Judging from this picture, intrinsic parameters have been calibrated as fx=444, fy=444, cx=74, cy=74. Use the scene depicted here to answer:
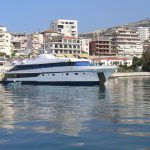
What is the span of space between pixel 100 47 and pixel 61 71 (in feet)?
279

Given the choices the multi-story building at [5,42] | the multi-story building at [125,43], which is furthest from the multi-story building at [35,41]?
the multi-story building at [125,43]

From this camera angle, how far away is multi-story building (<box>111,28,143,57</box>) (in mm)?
151500

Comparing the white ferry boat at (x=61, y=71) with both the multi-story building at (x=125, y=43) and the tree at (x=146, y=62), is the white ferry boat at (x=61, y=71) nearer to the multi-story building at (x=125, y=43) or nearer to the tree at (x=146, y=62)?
the tree at (x=146, y=62)

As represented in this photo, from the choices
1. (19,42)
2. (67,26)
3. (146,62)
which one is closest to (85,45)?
(19,42)

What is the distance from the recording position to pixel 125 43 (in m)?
154

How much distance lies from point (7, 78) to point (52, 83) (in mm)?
10656

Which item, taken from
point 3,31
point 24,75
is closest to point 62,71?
point 24,75

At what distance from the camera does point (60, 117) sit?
19469 mm

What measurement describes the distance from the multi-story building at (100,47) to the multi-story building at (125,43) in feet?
28.8

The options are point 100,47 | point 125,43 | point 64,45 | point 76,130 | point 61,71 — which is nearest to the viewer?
point 76,130

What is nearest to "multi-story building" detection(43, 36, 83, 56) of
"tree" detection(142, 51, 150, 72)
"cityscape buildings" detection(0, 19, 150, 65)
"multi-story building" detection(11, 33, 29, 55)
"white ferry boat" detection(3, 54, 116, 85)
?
"cityscape buildings" detection(0, 19, 150, 65)

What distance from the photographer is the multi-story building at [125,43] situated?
5965 inches

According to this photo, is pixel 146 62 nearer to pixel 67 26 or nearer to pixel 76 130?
pixel 67 26

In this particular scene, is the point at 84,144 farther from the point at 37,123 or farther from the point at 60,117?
the point at 60,117
